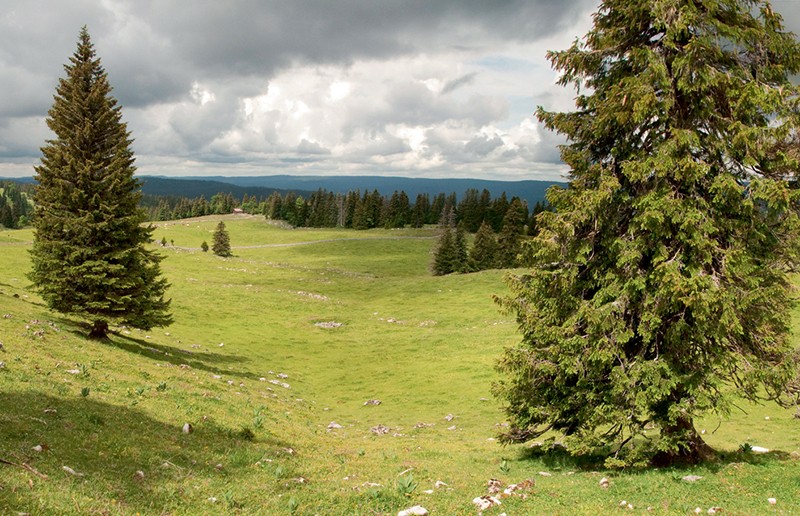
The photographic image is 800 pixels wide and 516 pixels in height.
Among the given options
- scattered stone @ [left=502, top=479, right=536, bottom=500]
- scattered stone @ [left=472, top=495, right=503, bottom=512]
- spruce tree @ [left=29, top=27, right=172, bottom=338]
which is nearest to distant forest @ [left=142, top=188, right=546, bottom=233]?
spruce tree @ [left=29, top=27, right=172, bottom=338]

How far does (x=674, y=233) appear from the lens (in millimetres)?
12180

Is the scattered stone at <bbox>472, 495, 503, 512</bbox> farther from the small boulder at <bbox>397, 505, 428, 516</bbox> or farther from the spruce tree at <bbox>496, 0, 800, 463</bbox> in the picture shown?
the spruce tree at <bbox>496, 0, 800, 463</bbox>

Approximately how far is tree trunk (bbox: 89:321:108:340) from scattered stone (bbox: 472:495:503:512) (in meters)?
25.1

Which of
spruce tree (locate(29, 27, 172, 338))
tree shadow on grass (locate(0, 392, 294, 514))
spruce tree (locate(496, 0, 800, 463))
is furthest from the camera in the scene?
spruce tree (locate(29, 27, 172, 338))

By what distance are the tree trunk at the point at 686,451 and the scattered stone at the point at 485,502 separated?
16.2 feet

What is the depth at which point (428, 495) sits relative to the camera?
462 inches

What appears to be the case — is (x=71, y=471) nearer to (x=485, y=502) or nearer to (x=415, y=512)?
(x=415, y=512)

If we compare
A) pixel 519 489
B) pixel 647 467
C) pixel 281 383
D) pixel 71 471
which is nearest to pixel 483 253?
pixel 281 383

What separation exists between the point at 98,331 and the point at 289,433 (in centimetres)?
1643

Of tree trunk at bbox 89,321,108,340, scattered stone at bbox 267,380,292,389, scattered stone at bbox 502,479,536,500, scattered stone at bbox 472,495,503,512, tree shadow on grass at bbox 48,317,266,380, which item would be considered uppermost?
scattered stone at bbox 472,495,503,512

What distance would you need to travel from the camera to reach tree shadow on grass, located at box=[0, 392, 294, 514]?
28.6 feet

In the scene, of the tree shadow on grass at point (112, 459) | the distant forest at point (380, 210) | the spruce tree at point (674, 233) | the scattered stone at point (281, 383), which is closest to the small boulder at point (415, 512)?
the tree shadow on grass at point (112, 459)

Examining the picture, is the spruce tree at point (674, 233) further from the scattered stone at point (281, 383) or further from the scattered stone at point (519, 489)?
the scattered stone at point (281, 383)

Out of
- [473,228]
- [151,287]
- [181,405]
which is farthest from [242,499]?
[473,228]
